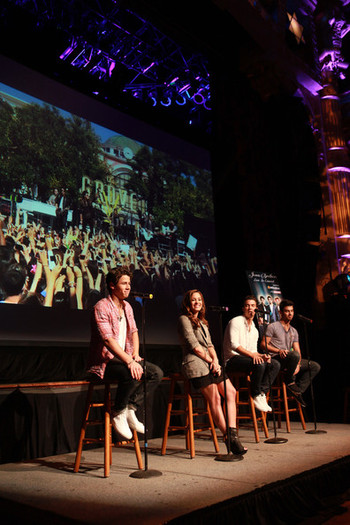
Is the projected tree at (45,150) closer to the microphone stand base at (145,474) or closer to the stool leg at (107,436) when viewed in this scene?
the stool leg at (107,436)

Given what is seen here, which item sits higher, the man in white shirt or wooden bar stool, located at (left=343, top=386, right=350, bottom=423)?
the man in white shirt

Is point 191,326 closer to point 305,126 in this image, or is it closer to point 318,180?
point 318,180

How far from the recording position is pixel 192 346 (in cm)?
347

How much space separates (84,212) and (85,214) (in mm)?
23

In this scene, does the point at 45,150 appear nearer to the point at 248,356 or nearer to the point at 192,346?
the point at 192,346

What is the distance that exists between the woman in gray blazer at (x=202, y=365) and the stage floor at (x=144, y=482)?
0.95ft

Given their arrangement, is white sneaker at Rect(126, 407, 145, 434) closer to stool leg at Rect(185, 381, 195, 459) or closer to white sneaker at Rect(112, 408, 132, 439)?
white sneaker at Rect(112, 408, 132, 439)

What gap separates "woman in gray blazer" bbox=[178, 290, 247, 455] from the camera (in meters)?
3.35

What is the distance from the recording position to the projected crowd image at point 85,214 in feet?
13.8

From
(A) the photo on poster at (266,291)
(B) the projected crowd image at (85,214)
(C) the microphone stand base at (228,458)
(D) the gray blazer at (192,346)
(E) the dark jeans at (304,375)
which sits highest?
(B) the projected crowd image at (85,214)

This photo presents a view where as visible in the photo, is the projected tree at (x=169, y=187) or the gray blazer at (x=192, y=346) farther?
the projected tree at (x=169, y=187)

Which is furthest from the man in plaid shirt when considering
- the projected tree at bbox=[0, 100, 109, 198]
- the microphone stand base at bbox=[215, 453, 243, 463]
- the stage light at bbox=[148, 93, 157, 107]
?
the stage light at bbox=[148, 93, 157, 107]

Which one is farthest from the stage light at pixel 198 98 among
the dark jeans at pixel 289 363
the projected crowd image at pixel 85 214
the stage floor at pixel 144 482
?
the stage floor at pixel 144 482

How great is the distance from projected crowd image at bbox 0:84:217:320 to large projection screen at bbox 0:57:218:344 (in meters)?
0.01
